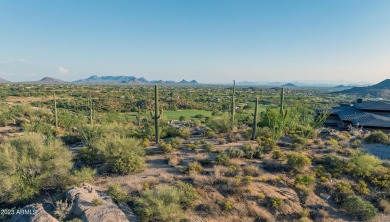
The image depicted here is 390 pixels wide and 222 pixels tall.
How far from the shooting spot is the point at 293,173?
12.1 m

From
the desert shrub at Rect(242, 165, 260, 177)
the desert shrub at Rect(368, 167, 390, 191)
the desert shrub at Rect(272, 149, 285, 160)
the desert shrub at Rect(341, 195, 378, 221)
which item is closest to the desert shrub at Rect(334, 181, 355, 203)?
the desert shrub at Rect(341, 195, 378, 221)

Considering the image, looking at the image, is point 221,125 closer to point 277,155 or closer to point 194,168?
point 277,155

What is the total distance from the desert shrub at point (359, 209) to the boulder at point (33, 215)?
10.7 metres

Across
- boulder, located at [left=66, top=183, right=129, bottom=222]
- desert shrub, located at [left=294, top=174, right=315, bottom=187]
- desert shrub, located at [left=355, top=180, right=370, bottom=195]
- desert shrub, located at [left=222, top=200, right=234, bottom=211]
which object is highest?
boulder, located at [left=66, top=183, right=129, bottom=222]

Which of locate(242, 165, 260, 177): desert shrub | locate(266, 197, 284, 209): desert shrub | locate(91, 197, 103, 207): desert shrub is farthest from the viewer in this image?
locate(242, 165, 260, 177): desert shrub

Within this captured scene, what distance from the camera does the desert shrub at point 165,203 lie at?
7.98 metres

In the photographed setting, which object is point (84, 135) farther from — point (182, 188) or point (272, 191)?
point (272, 191)

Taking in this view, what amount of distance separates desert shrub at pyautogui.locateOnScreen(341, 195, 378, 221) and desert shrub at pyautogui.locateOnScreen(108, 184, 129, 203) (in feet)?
28.9

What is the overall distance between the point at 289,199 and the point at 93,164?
9.67 metres

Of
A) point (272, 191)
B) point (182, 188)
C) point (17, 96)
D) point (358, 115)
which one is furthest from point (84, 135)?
point (17, 96)

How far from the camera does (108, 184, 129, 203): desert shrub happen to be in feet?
29.2

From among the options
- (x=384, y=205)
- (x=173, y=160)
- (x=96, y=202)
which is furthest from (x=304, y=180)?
(x=96, y=202)

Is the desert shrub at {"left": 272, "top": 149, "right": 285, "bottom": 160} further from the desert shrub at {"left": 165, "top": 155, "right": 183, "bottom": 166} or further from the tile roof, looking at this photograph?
the tile roof

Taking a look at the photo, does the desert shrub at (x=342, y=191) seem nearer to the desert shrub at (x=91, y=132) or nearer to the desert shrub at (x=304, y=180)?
the desert shrub at (x=304, y=180)
